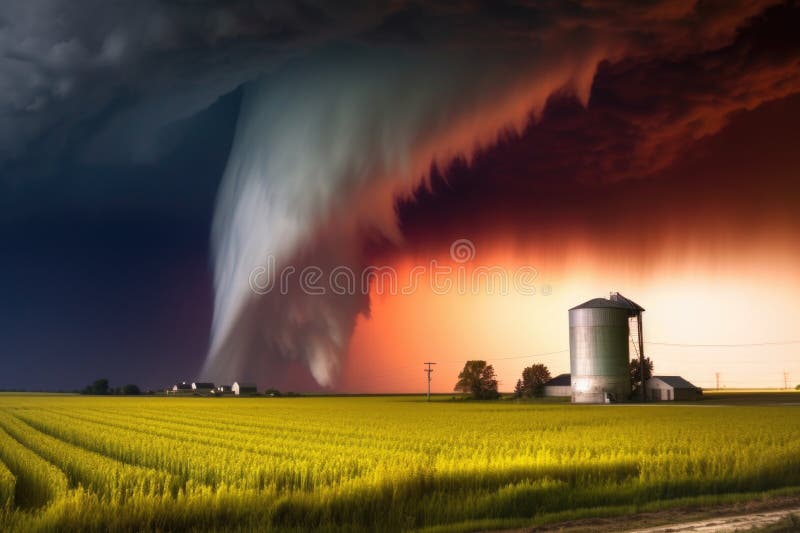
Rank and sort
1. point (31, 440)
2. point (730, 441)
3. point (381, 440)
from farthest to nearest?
point (31, 440) < point (381, 440) < point (730, 441)

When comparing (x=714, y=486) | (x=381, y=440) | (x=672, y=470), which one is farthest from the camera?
(x=381, y=440)

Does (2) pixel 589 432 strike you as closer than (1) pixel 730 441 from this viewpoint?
No

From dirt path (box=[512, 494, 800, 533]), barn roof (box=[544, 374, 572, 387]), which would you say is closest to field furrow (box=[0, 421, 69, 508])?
dirt path (box=[512, 494, 800, 533])

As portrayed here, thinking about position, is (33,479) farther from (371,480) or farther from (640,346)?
(640,346)

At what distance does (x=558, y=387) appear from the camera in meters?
148

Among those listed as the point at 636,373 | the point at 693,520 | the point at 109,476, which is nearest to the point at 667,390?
the point at 636,373

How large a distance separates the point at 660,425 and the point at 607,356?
2357 inches

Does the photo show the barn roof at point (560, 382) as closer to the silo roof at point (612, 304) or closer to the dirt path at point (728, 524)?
the silo roof at point (612, 304)

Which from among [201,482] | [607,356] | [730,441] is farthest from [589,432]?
[607,356]

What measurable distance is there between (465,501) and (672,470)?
9.05m

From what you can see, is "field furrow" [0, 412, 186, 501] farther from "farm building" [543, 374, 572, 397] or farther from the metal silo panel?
"farm building" [543, 374, 572, 397]

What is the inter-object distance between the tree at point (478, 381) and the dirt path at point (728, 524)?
137256mm

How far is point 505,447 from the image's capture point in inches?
1276

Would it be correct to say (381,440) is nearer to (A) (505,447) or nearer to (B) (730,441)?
(A) (505,447)
